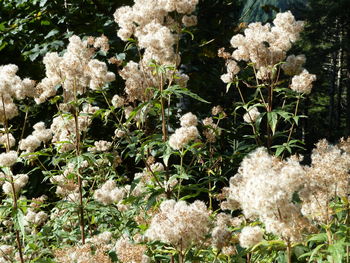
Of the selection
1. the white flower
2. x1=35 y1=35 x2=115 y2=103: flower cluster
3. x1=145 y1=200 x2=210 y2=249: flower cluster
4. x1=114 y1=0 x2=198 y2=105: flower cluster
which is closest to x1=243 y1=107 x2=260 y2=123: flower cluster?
x1=114 y1=0 x2=198 y2=105: flower cluster

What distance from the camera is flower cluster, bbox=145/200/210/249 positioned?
1954mm

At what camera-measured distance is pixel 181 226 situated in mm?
1956

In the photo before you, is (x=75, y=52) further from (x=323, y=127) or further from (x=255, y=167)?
(x=323, y=127)

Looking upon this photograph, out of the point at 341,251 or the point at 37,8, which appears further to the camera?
the point at 37,8

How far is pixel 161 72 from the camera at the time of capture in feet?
11.7

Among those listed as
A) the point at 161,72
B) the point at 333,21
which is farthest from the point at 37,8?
the point at 333,21

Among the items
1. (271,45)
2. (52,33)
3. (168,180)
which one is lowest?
(168,180)

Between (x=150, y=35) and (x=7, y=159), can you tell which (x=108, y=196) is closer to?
(x=7, y=159)

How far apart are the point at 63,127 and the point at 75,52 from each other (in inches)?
32.3

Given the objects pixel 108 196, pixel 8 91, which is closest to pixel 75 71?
pixel 8 91

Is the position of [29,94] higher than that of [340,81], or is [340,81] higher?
[29,94]

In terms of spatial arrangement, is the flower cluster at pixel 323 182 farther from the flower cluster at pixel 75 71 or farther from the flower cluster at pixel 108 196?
the flower cluster at pixel 75 71

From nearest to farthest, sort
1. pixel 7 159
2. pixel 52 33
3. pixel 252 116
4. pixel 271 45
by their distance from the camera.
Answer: pixel 7 159
pixel 271 45
pixel 252 116
pixel 52 33

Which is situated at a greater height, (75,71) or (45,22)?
(75,71)
